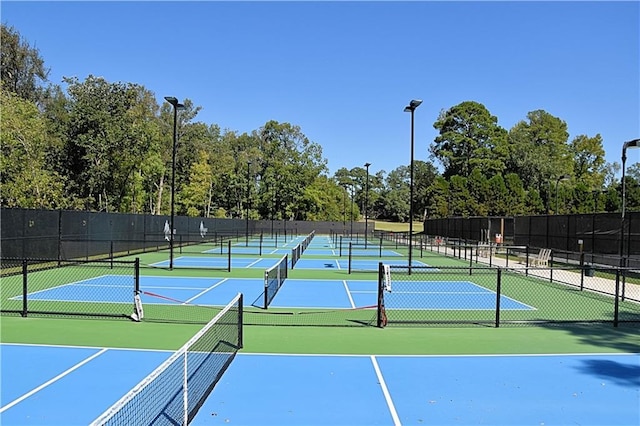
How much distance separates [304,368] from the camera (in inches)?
288

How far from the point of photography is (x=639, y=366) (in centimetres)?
775

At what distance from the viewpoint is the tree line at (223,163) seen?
39.6 m

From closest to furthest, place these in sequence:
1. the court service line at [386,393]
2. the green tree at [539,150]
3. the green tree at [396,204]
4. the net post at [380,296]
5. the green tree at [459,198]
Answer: the court service line at [386,393] < the net post at [380,296] < the green tree at [459,198] < the green tree at [539,150] < the green tree at [396,204]

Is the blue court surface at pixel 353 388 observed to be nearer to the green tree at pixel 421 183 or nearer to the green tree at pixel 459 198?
the green tree at pixel 459 198

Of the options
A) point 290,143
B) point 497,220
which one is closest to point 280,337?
point 497,220

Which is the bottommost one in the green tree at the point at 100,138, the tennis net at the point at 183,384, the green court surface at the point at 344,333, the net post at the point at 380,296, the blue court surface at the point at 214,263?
the blue court surface at the point at 214,263

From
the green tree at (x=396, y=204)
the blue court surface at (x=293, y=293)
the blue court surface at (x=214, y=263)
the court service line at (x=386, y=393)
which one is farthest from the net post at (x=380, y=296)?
the green tree at (x=396, y=204)

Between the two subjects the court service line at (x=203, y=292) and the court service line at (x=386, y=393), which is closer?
the court service line at (x=386, y=393)

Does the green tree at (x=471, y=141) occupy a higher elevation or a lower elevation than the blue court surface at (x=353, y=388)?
higher

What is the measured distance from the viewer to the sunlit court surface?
561 cm

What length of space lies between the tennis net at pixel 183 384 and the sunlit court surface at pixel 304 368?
0.07ft

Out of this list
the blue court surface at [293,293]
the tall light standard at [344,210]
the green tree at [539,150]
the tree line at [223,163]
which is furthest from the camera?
the green tree at [539,150]

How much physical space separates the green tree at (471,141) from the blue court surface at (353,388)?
73.6 m

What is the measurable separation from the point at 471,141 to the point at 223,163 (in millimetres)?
38744
